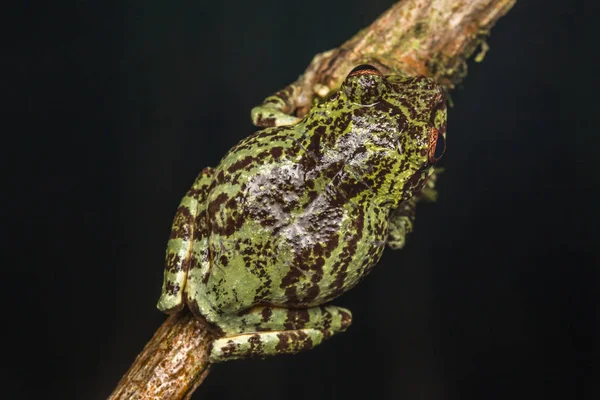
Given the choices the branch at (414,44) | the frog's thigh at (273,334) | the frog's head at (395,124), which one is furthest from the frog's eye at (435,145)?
the frog's thigh at (273,334)

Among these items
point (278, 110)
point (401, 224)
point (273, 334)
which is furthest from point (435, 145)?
point (273, 334)

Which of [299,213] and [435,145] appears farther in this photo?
[435,145]

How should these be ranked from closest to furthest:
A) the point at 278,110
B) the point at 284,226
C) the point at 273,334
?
the point at 284,226 < the point at 273,334 < the point at 278,110

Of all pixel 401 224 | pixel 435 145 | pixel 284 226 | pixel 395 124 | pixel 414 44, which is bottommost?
pixel 401 224

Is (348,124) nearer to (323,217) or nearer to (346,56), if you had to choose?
(323,217)

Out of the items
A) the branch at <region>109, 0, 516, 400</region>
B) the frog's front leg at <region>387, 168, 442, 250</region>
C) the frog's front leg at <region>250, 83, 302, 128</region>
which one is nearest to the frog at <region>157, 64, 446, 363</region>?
the frog's front leg at <region>250, 83, 302, 128</region>

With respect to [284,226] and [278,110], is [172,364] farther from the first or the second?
[278,110]

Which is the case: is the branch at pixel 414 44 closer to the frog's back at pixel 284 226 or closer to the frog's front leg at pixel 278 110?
the frog's front leg at pixel 278 110
